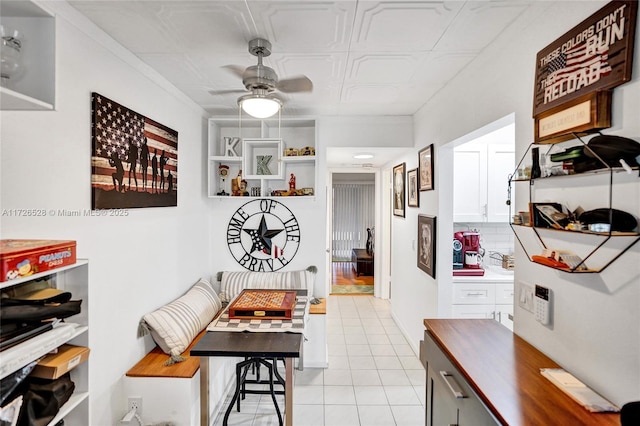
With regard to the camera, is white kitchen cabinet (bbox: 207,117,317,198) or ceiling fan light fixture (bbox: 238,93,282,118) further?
white kitchen cabinet (bbox: 207,117,317,198)

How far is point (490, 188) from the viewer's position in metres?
3.32

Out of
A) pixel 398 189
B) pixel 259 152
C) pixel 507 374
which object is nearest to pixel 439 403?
pixel 507 374

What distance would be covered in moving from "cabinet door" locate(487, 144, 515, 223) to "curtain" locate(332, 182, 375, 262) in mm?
5139

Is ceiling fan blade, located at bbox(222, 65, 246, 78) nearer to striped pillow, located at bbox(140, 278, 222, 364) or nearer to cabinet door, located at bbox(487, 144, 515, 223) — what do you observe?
striped pillow, located at bbox(140, 278, 222, 364)

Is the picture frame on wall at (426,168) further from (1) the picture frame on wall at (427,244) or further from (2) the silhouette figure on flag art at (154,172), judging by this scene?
(2) the silhouette figure on flag art at (154,172)

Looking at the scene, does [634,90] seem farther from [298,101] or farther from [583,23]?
[298,101]

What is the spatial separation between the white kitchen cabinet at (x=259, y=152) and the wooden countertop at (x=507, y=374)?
6.91 feet

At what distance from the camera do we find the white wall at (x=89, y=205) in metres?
1.35

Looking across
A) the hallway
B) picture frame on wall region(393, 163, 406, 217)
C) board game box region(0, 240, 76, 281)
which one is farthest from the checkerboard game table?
the hallway

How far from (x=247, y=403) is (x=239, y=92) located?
255 cm

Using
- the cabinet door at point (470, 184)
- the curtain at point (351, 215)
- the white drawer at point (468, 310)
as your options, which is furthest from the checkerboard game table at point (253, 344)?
the curtain at point (351, 215)

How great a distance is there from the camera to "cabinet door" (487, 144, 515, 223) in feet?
10.8

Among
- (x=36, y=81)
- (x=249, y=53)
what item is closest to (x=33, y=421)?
(x=36, y=81)

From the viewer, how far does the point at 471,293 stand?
296 centimetres
